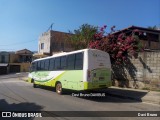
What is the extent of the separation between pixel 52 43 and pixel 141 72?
31.2 m

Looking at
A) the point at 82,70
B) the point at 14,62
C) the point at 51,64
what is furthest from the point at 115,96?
the point at 14,62

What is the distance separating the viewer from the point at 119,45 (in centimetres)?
1800

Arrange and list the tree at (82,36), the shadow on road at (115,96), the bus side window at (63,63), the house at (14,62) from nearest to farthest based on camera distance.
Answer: the shadow on road at (115,96), the bus side window at (63,63), the tree at (82,36), the house at (14,62)

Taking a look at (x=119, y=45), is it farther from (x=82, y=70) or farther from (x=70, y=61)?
(x=82, y=70)

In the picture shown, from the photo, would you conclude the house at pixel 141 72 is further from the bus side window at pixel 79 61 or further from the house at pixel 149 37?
the house at pixel 149 37

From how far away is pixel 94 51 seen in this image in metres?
13.7

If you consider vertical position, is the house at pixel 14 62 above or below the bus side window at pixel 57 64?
above

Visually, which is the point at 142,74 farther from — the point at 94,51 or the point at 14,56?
the point at 14,56

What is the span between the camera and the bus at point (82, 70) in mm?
13078

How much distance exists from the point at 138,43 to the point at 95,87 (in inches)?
237

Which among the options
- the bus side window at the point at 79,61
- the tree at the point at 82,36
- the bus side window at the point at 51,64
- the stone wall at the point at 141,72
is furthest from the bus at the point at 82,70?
the tree at the point at 82,36

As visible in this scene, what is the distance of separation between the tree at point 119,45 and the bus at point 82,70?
3.39 metres

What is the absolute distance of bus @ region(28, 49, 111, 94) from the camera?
13.1 m

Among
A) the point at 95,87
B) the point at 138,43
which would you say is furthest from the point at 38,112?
the point at 138,43
